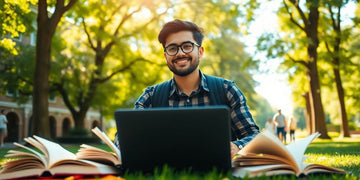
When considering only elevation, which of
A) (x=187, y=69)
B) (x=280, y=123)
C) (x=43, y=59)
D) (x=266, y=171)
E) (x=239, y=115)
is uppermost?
(x=43, y=59)

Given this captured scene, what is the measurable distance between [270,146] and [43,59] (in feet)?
46.0

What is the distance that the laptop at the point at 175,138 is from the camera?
1.98 metres

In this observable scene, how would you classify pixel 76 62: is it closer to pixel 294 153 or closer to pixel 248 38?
pixel 248 38

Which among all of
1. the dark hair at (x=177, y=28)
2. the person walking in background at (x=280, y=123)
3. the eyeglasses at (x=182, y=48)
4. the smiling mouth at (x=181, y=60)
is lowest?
the person walking in background at (x=280, y=123)

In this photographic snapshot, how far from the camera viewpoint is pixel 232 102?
3.37 metres

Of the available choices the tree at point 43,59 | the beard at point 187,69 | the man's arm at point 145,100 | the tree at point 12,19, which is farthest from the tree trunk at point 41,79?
the beard at point 187,69

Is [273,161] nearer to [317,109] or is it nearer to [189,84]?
[189,84]

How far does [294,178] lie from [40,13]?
47.3 feet

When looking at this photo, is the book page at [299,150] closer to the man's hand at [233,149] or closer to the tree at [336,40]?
the man's hand at [233,149]

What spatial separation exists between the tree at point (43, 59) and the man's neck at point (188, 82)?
39.9ft

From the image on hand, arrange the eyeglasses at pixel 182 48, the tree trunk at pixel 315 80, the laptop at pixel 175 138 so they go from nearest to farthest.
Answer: the laptop at pixel 175 138
the eyeglasses at pixel 182 48
the tree trunk at pixel 315 80

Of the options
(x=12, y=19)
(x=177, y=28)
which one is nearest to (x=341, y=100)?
(x=12, y=19)

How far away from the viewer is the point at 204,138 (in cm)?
204

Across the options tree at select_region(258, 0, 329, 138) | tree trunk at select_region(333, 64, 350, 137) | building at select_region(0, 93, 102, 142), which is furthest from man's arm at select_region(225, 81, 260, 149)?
building at select_region(0, 93, 102, 142)
